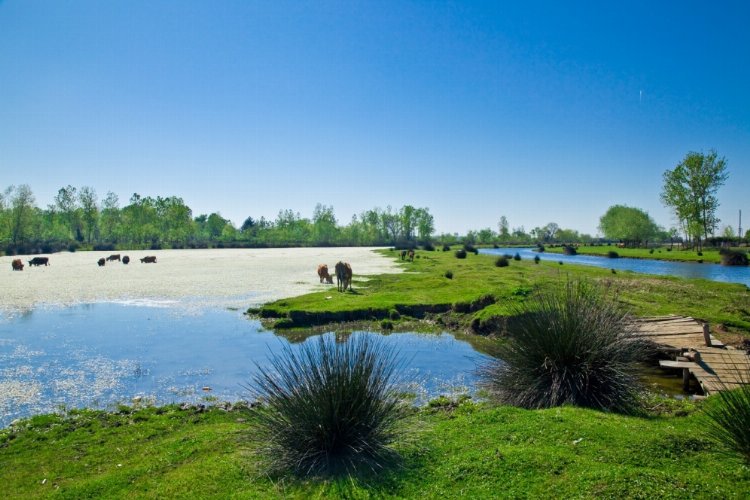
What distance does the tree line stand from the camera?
100500 millimetres

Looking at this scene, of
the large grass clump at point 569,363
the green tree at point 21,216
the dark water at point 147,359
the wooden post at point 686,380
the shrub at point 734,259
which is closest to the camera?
the large grass clump at point 569,363

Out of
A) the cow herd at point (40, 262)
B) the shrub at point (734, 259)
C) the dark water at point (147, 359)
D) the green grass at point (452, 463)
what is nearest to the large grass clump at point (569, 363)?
the green grass at point (452, 463)

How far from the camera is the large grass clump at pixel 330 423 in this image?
638 cm

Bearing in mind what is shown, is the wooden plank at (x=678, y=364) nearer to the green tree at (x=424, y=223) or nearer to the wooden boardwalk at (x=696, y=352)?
the wooden boardwalk at (x=696, y=352)

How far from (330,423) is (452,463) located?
1.84 meters

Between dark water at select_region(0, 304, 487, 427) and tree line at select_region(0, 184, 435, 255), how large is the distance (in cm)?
8777

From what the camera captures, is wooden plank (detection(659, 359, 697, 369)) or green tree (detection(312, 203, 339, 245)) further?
green tree (detection(312, 203, 339, 245))

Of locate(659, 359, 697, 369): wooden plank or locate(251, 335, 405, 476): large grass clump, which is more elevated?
locate(251, 335, 405, 476): large grass clump

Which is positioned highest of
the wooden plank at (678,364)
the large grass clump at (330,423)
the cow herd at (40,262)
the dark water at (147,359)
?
the cow herd at (40,262)

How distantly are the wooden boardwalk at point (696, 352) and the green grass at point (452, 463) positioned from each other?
4075mm

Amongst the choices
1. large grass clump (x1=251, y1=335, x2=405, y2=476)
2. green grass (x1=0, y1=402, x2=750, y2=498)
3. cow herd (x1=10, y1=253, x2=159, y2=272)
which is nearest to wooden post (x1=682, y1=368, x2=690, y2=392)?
green grass (x1=0, y1=402, x2=750, y2=498)

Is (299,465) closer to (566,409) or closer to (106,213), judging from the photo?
(566,409)

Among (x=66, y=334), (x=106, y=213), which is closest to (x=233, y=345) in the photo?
(x=66, y=334)

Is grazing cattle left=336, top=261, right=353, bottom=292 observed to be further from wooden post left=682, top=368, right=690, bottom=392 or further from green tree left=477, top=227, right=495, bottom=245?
green tree left=477, top=227, right=495, bottom=245
